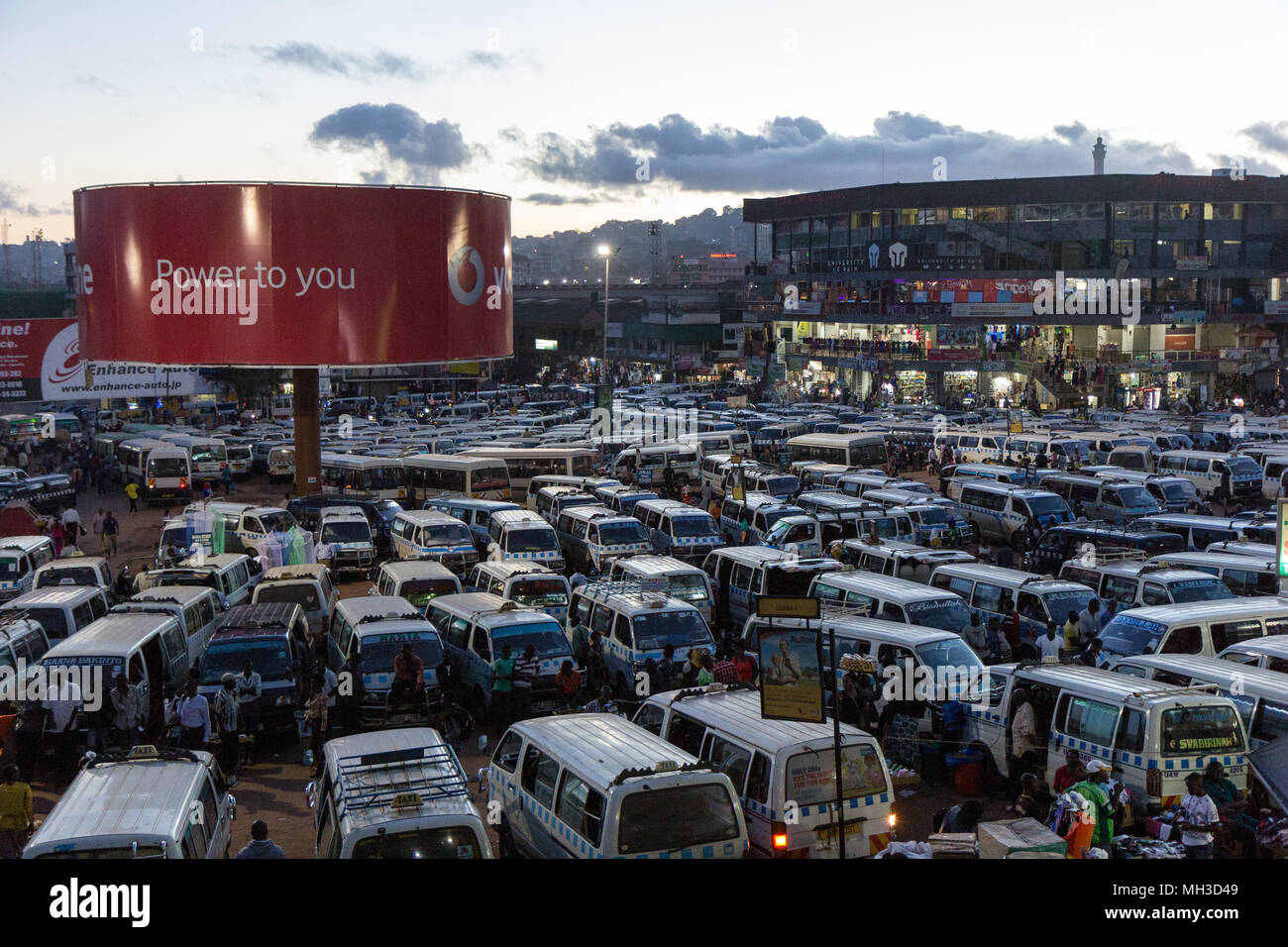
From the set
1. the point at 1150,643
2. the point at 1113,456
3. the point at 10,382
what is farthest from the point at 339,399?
the point at 1150,643

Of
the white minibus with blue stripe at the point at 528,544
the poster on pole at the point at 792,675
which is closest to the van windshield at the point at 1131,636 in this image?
the poster on pole at the point at 792,675

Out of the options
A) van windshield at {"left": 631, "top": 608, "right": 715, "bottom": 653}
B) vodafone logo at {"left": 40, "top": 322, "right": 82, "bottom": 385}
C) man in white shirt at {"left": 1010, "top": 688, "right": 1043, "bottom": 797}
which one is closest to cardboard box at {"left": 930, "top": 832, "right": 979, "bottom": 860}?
man in white shirt at {"left": 1010, "top": 688, "right": 1043, "bottom": 797}

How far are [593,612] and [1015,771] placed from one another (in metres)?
7.06

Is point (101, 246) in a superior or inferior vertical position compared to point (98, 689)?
superior

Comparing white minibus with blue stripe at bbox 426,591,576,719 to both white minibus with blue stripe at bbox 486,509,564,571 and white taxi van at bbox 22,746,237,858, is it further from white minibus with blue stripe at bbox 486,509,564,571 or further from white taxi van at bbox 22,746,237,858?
white minibus with blue stripe at bbox 486,509,564,571

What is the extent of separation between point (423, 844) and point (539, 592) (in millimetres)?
10817

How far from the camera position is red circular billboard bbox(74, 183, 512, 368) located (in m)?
25.3

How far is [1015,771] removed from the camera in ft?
40.3

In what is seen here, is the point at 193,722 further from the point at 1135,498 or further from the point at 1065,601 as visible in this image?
the point at 1135,498

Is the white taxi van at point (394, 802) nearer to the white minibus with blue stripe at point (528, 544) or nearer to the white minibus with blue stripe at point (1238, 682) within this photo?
the white minibus with blue stripe at point (1238, 682)

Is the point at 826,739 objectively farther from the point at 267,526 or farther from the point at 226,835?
the point at 267,526

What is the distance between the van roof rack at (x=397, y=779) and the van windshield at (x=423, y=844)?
0.32m

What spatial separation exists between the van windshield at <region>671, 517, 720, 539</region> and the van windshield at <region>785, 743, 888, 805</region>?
14304 millimetres

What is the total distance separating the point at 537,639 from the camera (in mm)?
15867
